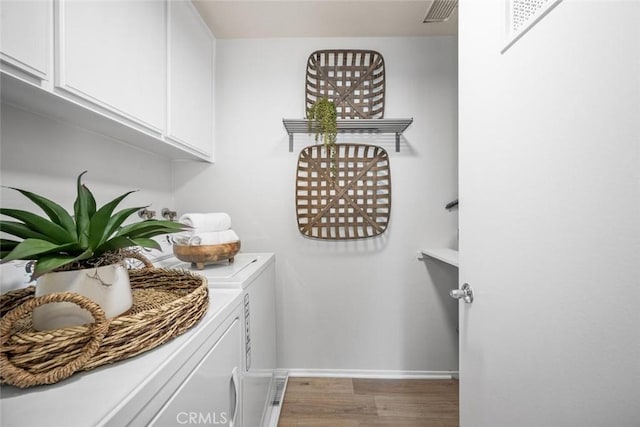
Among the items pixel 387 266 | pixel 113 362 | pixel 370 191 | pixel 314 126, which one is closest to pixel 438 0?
pixel 314 126

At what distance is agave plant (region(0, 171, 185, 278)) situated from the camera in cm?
51

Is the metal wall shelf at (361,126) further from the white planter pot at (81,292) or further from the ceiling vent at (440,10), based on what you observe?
the white planter pot at (81,292)

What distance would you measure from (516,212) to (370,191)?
1178 mm

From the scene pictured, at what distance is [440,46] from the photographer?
1890 millimetres

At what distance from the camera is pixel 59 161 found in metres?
1.08

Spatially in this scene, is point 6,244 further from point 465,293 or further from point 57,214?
point 465,293

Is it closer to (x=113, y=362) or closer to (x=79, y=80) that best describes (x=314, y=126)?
(x=79, y=80)

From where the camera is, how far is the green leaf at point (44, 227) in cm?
54

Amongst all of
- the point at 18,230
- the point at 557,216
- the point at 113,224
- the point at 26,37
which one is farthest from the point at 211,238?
the point at 557,216

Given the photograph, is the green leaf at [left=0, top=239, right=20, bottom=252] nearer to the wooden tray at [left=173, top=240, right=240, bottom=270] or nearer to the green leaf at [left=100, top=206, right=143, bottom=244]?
the green leaf at [left=100, top=206, right=143, bottom=244]

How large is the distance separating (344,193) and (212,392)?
4.54ft

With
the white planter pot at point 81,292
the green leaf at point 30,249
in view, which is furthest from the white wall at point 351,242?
the green leaf at point 30,249

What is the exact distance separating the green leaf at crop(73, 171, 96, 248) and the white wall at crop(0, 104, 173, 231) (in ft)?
1.76

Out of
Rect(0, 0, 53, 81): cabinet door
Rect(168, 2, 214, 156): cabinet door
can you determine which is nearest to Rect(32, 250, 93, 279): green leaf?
Rect(0, 0, 53, 81): cabinet door
